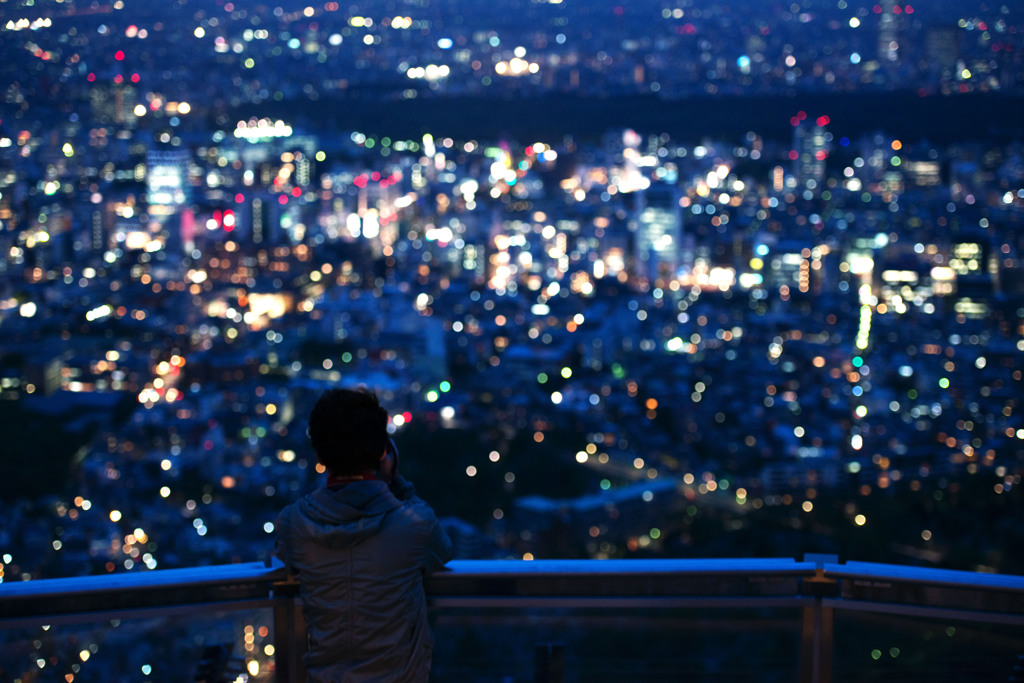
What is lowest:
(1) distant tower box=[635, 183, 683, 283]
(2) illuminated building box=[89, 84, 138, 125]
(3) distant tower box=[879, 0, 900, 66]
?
A: (1) distant tower box=[635, 183, 683, 283]

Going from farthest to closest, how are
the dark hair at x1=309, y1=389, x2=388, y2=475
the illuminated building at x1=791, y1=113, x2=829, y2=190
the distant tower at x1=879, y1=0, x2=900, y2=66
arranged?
the illuminated building at x1=791, y1=113, x2=829, y2=190 → the distant tower at x1=879, y1=0, x2=900, y2=66 → the dark hair at x1=309, y1=389, x2=388, y2=475

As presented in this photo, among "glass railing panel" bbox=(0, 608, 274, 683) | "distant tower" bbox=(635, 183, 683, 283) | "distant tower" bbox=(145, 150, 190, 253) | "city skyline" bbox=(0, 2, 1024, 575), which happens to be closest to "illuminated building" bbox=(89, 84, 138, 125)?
"city skyline" bbox=(0, 2, 1024, 575)

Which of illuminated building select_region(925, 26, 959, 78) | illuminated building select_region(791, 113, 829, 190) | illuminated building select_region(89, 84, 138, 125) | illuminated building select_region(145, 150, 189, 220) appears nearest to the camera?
illuminated building select_region(925, 26, 959, 78)

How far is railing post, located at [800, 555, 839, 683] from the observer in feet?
2.64

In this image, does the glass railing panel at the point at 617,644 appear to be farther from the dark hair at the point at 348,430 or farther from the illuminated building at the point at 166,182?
the illuminated building at the point at 166,182

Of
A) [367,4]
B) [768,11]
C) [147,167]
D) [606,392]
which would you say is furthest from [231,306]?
[768,11]

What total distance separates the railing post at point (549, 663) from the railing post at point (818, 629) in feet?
0.56

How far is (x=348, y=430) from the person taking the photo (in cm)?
74

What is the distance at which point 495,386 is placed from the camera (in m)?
11.6

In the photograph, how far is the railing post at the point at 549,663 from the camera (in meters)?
0.84

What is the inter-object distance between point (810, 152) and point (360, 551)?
55.8 ft

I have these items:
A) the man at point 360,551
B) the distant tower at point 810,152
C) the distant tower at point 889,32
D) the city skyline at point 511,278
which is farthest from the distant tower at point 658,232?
the man at point 360,551

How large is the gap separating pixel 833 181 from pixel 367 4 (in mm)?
8861

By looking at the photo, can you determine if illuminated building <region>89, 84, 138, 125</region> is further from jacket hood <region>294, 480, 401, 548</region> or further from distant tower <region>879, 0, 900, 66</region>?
jacket hood <region>294, 480, 401, 548</region>
